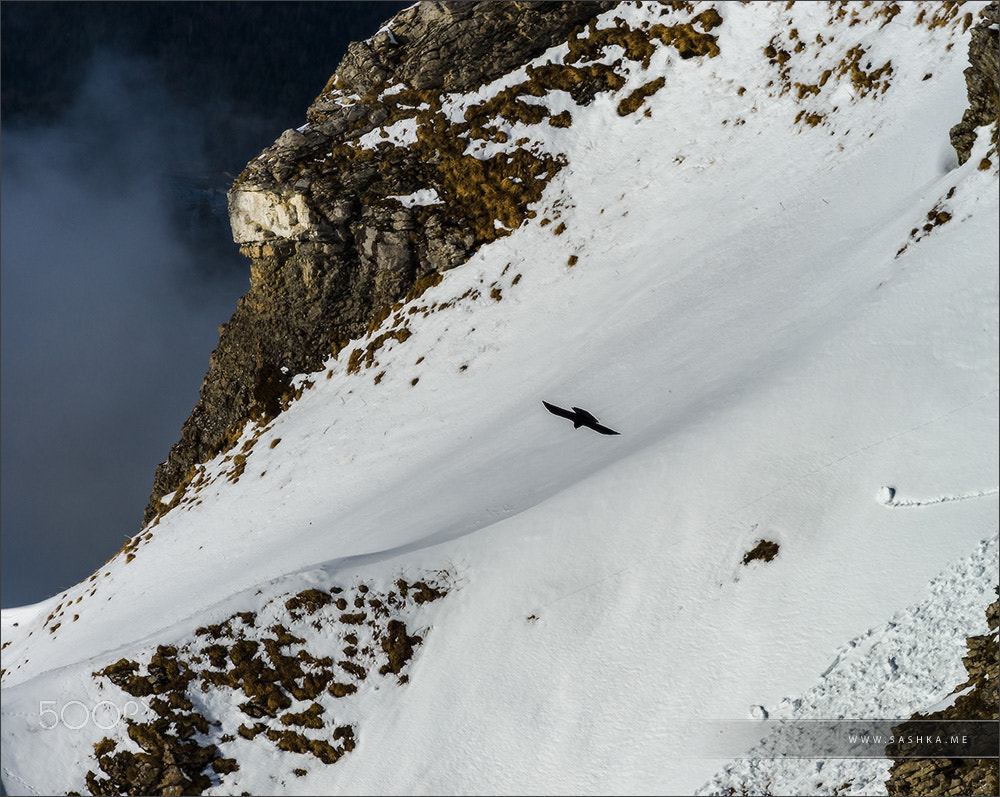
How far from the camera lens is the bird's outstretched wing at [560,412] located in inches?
767

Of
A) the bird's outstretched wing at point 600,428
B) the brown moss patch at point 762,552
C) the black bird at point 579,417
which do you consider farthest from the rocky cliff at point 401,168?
the brown moss patch at point 762,552

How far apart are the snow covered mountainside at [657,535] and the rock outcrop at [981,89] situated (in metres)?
0.43

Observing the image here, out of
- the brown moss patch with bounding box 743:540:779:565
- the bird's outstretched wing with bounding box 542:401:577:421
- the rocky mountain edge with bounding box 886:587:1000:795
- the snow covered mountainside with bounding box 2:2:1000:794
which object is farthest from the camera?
the bird's outstretched wing with bounding box 542:401:577:421

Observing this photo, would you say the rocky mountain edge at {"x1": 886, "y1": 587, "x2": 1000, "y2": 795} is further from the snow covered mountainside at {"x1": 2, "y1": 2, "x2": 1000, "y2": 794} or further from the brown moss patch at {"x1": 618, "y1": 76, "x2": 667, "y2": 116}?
the brown moss patch at {"x1": 618, "y1": 76, "x2": 667, "y2": 116}

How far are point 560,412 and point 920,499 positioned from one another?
9058 millimetres

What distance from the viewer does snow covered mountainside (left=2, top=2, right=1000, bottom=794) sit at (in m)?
12.9

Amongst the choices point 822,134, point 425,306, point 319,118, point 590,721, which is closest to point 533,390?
point 425,306

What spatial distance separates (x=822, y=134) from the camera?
71.3 ft

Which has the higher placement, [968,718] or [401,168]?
[401,168]

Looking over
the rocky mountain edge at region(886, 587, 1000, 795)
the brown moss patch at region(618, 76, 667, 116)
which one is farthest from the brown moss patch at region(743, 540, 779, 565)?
the brown moss patch at region(618, 76, 667, 116)

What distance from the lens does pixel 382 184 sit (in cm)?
2736

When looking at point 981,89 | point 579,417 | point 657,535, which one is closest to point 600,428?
point 579,417

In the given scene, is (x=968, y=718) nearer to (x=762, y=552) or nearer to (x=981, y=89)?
(x=762, y=552)

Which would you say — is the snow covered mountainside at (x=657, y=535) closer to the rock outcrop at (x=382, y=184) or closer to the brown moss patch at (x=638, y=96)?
the brown moss patch at (x=638, y=96)
